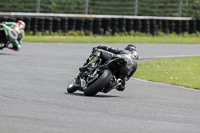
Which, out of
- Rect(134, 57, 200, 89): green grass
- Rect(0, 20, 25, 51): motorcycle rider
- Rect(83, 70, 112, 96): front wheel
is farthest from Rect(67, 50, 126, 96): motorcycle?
→ Rect(0, 20, 25, 51): motorcycle rider

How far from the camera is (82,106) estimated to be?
26.5 feet

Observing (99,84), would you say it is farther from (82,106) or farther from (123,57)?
(82,106)

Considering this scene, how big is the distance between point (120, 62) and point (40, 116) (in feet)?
8.79

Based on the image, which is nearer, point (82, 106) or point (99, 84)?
point (82, 106)

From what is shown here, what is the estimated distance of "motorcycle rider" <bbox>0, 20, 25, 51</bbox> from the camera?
17.0 metres

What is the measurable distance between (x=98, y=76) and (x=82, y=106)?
1.33 metres

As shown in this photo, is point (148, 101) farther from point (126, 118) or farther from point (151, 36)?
point (151, 36)

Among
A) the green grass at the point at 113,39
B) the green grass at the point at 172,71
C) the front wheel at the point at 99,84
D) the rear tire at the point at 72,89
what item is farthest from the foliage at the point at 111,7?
the front wheel at the point at 99,84

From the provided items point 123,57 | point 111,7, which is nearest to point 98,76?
point 123,57

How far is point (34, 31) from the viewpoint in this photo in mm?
23844

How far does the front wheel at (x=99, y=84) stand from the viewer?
906cm

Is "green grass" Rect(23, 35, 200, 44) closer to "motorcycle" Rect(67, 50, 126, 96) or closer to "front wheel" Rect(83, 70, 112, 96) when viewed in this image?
"motorcycle" Rect(67, 50, 126, 96)

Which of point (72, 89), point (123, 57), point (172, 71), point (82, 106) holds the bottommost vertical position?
point (172, 71)

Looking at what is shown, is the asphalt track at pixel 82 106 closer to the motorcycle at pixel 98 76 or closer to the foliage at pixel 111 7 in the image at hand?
the motorcycle at pixel 98 76
